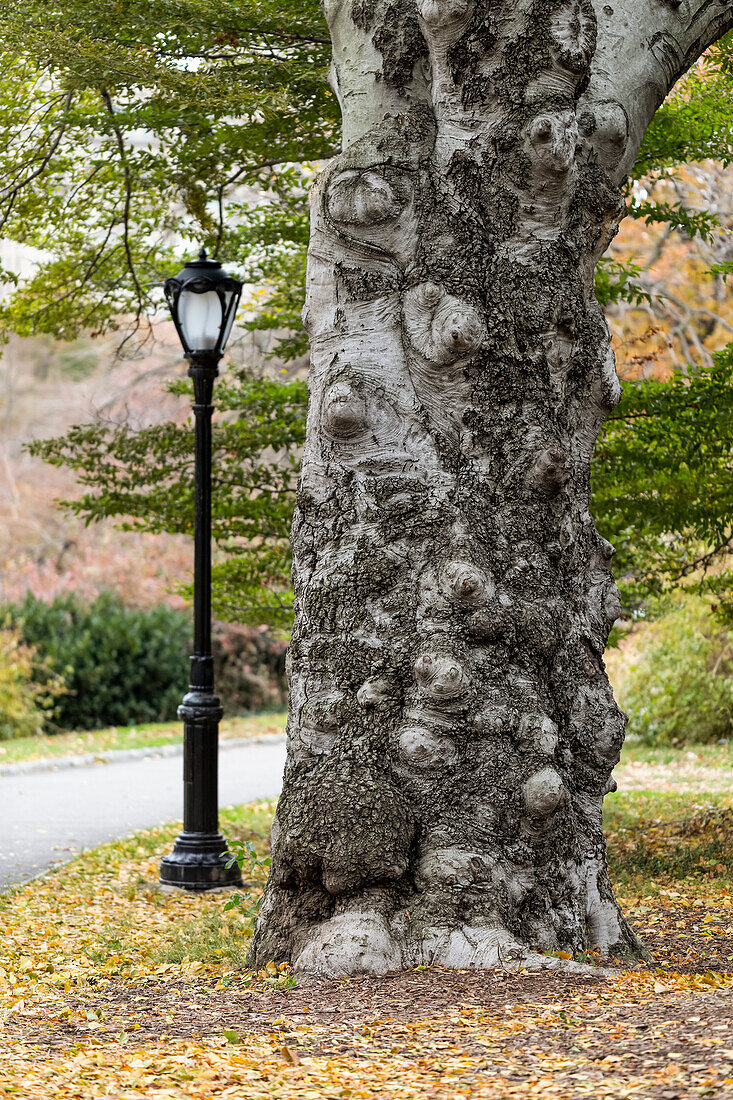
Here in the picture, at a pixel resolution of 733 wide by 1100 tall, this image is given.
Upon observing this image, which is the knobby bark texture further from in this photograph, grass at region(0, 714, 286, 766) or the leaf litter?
grass at region(0, 714, 286, 766)

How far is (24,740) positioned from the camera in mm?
16891

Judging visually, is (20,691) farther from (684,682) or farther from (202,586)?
(202,586)

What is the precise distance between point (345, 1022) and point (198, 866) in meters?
3.80

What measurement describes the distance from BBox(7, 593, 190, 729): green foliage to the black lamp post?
36.0 feet

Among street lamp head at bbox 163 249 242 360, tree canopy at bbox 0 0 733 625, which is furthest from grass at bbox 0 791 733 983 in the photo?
street lamp head at bbox 163 249 242 360

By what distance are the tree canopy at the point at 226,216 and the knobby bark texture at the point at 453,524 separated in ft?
7.21

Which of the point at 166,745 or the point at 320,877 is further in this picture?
the point at 166,745

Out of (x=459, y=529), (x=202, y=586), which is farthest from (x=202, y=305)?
(x=459, y=529)

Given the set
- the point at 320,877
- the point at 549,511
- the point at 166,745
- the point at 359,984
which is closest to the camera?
the point at 359,984

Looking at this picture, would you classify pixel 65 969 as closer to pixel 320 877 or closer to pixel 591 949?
pixel 320 877

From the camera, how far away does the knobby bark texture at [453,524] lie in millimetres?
3943

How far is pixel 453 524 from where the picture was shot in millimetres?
4148

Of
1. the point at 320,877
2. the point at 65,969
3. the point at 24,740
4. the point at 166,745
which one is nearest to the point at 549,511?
the point at 320,877

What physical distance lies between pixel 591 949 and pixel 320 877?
1.05 m
